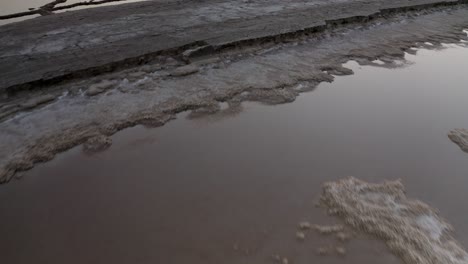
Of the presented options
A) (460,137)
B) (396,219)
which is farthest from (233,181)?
(460,137)

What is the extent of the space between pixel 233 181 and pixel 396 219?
1139 millimetres

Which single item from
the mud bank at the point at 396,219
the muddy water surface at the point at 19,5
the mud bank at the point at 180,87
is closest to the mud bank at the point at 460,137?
the mud bank at the point at 396,219

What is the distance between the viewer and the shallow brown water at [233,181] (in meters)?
2.15

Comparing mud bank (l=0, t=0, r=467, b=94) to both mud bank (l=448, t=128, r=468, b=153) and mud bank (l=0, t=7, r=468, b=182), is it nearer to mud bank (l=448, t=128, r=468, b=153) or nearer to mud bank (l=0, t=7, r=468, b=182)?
mud bank (l=0, t=7, r=468, b=182)

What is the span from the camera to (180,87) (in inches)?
155

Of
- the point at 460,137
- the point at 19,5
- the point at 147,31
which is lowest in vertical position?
the point at 460,137

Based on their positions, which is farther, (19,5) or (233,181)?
(19,5)

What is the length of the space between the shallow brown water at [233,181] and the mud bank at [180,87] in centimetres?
19

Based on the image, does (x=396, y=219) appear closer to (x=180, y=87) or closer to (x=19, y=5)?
(x=180, y=87)

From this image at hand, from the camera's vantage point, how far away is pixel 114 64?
13.9ft

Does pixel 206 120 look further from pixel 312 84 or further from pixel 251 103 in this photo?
pixel 312 84

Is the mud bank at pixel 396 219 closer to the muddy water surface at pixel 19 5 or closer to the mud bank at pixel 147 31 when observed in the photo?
the mud bank at pixel 147 31

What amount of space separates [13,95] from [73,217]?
6.48ft

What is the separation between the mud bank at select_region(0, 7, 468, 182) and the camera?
308cm
